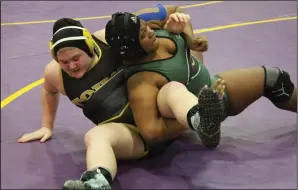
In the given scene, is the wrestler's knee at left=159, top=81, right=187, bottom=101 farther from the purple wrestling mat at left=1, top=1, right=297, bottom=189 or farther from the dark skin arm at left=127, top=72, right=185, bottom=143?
the purple wrestling mat at left=1, top=1, right=297, bottom=189

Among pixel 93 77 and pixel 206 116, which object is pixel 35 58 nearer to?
pixel 93 77

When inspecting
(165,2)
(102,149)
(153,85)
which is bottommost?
(165,2)

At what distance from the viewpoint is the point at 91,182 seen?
191 centimetres

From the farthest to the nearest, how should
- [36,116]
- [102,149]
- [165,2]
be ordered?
[165,2] → [36,116] → [102,149]

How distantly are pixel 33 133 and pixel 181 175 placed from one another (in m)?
0.82

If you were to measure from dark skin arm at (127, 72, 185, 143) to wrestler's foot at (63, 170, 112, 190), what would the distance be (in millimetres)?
371

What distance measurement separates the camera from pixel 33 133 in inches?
105

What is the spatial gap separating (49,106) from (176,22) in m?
0.73

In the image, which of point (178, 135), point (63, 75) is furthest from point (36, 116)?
point (178, 135)

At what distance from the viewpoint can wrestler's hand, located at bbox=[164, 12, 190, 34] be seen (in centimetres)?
237

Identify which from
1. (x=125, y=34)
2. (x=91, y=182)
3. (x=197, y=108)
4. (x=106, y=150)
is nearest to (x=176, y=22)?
(x=125, y=34)

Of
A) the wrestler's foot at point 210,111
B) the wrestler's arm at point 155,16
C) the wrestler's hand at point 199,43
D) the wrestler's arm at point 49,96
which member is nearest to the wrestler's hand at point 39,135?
the wrestler's arm at point 49,96

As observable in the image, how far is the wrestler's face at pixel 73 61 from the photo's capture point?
2.25m

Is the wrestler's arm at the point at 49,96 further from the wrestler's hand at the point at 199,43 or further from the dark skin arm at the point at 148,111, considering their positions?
the wrestler's hand at the point at 199,43
